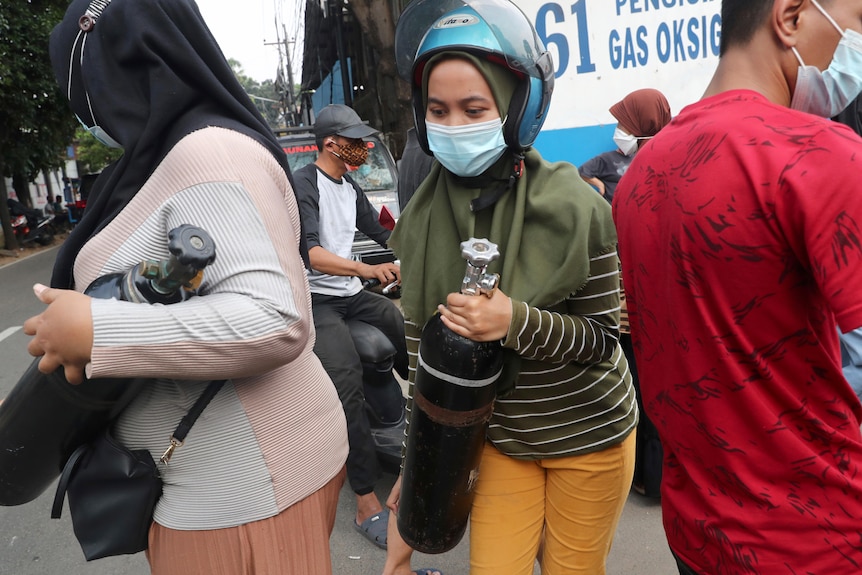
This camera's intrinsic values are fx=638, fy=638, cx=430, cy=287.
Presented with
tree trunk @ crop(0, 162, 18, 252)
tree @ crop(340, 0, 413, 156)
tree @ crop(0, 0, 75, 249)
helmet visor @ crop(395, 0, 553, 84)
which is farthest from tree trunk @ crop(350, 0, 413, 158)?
tree trunk @ crop(0, 162, 18, 252)

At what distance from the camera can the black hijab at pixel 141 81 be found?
4.35 feet

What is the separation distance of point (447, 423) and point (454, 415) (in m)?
0.03

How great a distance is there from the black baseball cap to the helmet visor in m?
1.65

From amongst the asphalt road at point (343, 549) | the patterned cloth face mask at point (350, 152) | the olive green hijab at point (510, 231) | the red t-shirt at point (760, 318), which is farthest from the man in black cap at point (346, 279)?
the red t-shirt at point (760, 318)

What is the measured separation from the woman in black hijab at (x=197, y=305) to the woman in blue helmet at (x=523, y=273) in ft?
1.40

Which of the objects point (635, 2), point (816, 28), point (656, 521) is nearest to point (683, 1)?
point (635, 2)

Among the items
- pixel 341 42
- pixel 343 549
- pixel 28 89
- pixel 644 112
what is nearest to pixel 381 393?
pixel 343 549

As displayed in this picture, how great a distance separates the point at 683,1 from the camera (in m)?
3.88

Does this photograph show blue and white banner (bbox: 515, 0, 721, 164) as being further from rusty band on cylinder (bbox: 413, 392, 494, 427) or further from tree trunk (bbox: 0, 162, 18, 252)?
tree trunk (bbox: 0, 162, 18, 252)

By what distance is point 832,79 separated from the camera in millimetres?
1091

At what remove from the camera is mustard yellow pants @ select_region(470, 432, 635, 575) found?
1.73m

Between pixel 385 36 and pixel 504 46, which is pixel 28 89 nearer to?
pixel 385 36

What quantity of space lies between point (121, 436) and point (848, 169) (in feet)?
4.74

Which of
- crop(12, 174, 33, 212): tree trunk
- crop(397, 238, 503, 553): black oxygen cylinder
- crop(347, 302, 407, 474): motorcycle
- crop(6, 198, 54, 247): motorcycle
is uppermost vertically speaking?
crop(397, 238, 503, 553): black oxygen cylinder
